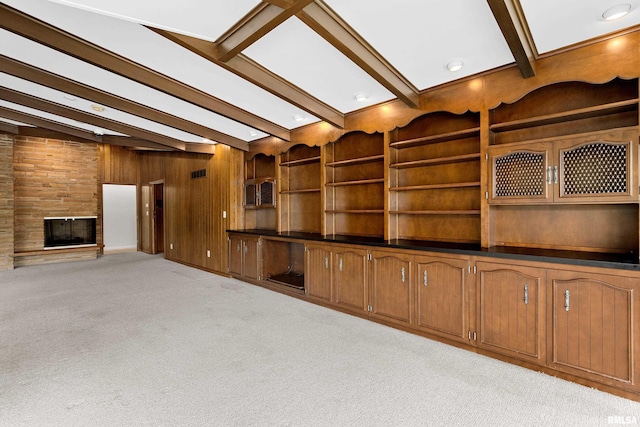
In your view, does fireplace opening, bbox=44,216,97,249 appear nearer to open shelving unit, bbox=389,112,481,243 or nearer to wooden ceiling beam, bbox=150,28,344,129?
wooden ceiling beam, bbox=150,28,344,129

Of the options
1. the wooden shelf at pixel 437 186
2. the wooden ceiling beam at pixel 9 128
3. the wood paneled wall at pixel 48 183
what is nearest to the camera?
the wooden shelf at pixel 437 186

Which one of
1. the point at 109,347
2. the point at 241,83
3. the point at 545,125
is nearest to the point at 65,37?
the point at 241,83

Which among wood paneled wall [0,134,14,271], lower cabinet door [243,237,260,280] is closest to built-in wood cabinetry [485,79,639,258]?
lower cabinet door [243,237,260,280]

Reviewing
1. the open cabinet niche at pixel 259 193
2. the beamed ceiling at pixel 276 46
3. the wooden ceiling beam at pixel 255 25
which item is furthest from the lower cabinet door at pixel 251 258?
the wooden ceiling beam at pixel 255 25

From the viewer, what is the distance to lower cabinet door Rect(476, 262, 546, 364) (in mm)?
2469

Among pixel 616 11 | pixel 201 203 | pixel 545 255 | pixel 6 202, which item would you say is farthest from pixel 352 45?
pixel 6 202

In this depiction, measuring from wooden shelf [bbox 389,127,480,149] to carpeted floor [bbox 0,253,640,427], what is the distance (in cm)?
204

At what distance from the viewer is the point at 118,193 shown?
962cm

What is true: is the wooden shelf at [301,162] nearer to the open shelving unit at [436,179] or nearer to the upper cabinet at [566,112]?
the open shelving unit at [436,179]

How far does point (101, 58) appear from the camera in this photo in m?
3.08

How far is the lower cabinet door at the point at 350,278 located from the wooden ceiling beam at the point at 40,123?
582 cm

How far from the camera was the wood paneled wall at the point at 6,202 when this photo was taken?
21.7 ft

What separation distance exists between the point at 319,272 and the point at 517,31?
311 cm

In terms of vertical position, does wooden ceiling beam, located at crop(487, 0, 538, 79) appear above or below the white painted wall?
above
